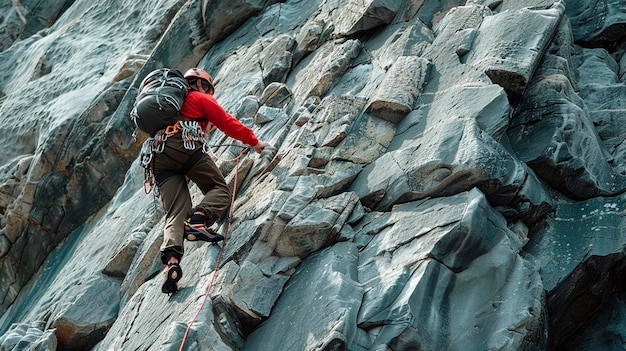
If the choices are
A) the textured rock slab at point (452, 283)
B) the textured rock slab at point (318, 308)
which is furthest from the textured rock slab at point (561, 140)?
the textured rock slab at point (318, 308)

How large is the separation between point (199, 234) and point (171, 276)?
22.2 inches

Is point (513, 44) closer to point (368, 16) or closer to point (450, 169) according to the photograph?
point (450, 169)

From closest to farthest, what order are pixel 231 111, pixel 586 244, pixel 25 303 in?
1. pixel 586 244
2. pixel 231 111
3. pixel 25 303

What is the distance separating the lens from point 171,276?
26.8 ft

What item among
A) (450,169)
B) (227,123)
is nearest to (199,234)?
(227,123)

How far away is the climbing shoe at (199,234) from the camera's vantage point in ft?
27.3

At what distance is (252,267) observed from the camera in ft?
26.0

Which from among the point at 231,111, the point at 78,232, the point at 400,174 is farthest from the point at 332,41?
the point at 78,232

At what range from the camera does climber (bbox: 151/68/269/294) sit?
832cm

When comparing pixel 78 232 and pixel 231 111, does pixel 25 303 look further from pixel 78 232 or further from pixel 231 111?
pixel 231 111

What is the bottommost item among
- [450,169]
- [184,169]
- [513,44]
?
[450,169]

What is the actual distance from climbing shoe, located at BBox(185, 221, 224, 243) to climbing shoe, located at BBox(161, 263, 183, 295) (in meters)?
0.37

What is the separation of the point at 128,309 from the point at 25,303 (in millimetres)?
4114

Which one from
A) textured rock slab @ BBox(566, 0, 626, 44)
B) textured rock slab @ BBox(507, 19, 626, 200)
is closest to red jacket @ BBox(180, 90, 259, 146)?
textured rock slab @ BBox(507, 19, 626, 200)
